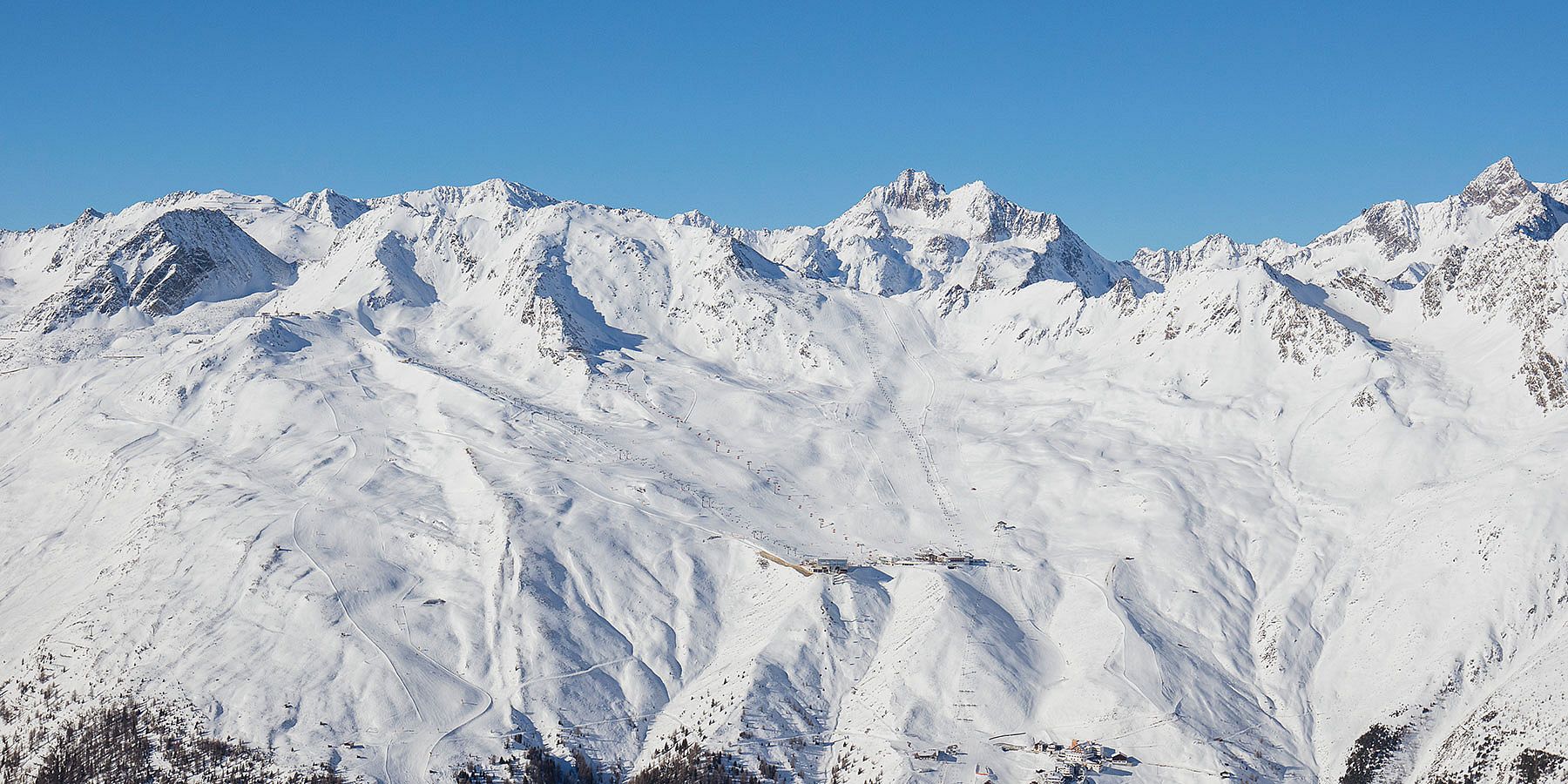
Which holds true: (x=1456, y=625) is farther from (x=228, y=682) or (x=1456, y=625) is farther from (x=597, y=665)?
(x=228, y=682)

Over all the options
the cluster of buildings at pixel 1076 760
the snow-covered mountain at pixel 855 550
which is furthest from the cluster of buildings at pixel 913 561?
the cluster of buildings at pixel 1076 760

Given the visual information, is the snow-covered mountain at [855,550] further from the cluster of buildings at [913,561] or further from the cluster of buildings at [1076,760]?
the cluster of buildings at [1076,760]

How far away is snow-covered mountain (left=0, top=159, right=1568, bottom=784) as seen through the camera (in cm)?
9844

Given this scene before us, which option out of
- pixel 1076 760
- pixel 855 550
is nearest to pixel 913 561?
pixel 855 550

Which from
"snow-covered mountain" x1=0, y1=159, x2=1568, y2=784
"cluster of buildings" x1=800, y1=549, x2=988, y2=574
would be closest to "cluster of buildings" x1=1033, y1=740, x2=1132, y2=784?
"snow-covered mountain" x1=0, y1=159, x2=1568, y2=784

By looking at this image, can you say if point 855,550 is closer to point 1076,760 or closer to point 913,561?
point 913,561

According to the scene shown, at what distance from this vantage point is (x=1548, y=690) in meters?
90.4

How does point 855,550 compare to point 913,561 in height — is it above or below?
above

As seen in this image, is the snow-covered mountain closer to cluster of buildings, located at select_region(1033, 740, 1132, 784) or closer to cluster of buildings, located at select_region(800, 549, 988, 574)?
cluster of buildings, located at select_region(800, 549, 988, 574)

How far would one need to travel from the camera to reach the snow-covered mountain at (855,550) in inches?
3875

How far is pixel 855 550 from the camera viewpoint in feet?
420

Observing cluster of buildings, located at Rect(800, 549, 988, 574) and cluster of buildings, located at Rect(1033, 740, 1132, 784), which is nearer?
cluster of buildings, located at Rect(1033, 740, 1132, 784)

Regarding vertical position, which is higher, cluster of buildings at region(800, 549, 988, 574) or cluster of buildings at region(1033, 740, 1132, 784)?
cluster of buildings at region(800, 549, 988, 574)

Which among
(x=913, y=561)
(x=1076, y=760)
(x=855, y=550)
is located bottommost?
(x=1076, y=760)
